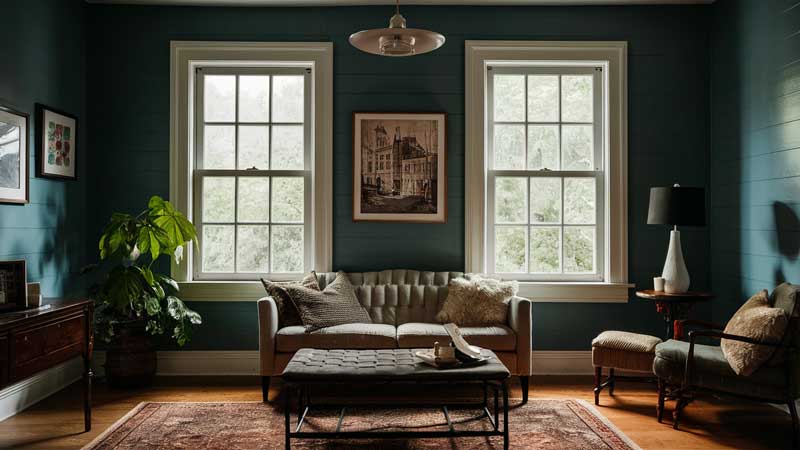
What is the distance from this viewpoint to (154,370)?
4750mm

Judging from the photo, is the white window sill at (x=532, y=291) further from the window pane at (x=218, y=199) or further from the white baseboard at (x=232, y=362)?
the window pane at (x=218, y=199)

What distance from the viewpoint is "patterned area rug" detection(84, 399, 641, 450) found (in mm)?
3420

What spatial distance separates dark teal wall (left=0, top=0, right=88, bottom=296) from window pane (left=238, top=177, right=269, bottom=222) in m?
1.31

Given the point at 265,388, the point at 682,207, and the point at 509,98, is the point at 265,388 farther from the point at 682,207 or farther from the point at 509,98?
the point at 682,207

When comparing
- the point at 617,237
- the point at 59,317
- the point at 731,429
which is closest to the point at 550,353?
the point at 617,237

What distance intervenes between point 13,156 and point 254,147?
5.88 ft

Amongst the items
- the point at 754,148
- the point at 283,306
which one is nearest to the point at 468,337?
the point at 283,306

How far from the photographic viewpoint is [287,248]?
17.1ft

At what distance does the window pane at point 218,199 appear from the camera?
5.22 metres

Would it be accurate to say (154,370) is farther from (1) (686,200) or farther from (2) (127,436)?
(1) (686,200)

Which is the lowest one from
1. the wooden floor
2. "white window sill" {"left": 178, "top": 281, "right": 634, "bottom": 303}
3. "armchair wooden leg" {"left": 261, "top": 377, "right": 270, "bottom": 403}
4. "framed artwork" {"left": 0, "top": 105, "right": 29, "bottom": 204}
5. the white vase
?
the wooden floor

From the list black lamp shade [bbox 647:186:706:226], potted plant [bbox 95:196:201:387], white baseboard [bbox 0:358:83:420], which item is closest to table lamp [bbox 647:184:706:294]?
black lamp shade [bbox 647:186:706:226]

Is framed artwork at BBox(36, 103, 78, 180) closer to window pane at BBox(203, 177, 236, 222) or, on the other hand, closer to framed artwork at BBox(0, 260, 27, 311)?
window pane at BBox(203, 177, 236, 222)

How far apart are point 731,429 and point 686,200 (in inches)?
63.2
